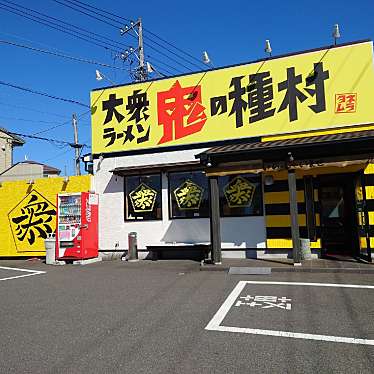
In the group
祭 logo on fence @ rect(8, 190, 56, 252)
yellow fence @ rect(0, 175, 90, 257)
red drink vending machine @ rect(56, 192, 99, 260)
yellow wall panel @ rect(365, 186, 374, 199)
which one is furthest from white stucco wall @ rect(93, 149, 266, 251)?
yellow wall panel @ rect(365, 186, 374, 199)

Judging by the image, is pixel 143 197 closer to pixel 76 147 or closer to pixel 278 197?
pixel 278 197

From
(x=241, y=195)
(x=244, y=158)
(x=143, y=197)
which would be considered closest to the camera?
(x=244, y=158)

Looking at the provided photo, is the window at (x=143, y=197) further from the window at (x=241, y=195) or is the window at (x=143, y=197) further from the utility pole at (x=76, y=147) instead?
the utility pole at (x=76, y=147)

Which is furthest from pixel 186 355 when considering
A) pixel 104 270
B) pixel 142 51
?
pixel 142 51

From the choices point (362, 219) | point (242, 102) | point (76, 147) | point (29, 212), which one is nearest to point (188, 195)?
point (242, 102)

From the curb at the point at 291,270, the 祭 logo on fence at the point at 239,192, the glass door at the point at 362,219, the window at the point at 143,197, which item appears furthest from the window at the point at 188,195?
the glass door at the point at 362,219

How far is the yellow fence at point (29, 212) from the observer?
44.8 feet

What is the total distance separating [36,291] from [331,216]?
28.0ft

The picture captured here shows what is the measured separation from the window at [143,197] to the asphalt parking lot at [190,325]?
4.18m

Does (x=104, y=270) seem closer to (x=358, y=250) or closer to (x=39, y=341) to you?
(x=39, y=341)

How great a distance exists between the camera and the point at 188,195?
473 inches

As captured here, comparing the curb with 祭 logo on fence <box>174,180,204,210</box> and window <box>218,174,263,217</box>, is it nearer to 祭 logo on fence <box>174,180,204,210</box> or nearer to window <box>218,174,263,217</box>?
window <box>218,174,263,217</box>

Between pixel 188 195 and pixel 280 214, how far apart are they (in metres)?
3.14

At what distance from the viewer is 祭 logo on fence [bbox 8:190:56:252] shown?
45.0 feet
